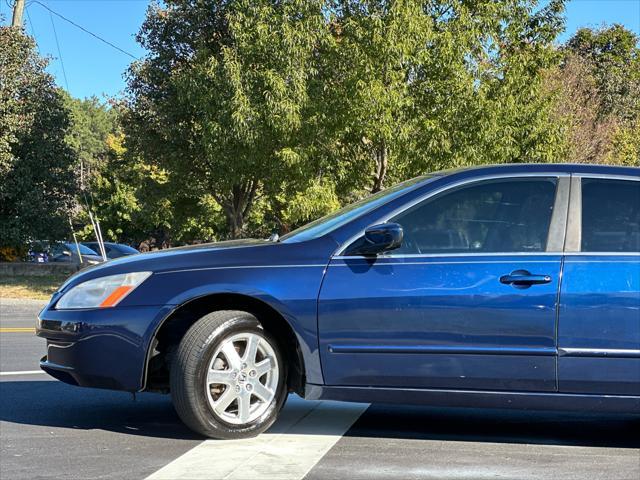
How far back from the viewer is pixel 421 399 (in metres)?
4.88

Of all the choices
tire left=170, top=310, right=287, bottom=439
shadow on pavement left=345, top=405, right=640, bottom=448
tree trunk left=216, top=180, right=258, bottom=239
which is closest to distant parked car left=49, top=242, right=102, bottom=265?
tree trunk left=216, top=180, right=258, bottom=239

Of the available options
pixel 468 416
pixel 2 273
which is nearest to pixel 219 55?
pixel 2 273

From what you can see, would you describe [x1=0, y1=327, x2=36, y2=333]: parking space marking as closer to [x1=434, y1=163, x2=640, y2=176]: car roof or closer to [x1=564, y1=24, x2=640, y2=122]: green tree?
[x1=434, y1=163, x2=640, y2=176]: car roof

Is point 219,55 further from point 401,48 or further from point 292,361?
point 292,361

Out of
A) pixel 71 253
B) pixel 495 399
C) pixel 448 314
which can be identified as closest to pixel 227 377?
pixel 448 314

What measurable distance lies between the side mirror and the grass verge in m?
14.3

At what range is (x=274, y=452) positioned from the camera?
481cm

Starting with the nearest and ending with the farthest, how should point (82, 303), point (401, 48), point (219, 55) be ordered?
point (82, 303) → point (401, 48) → point (219, 55)

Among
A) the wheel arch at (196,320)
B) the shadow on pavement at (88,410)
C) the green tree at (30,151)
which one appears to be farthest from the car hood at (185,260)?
the green tree at (30,151)

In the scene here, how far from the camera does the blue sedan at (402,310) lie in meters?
4.76

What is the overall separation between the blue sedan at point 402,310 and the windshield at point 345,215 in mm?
52

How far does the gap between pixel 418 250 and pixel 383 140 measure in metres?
12.2

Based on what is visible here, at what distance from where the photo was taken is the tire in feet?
16.0

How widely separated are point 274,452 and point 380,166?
13686 millimetres
